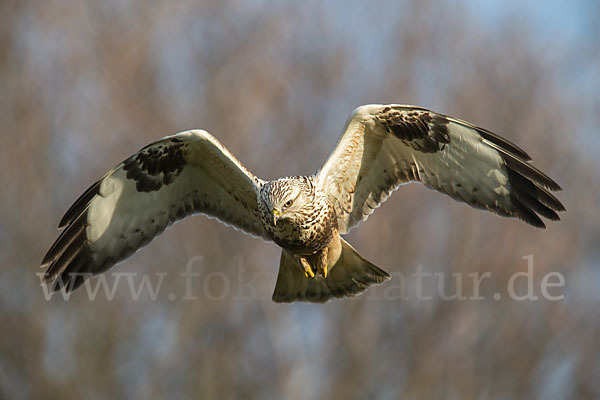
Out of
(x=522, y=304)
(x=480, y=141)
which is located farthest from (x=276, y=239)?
(x=522, y=304)

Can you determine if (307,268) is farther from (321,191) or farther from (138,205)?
(138,205)

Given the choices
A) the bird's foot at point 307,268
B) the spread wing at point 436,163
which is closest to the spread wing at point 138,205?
the bird's foot at point 307,268

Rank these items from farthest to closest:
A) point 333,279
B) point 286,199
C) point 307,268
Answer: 1. point 333,279
2. point 307,268
3. point 286,199

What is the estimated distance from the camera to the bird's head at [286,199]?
18.6ft

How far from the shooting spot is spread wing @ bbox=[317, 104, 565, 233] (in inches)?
241

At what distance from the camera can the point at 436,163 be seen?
636 cm

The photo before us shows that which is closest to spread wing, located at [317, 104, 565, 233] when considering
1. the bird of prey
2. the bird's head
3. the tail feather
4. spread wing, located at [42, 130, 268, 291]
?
the bird of prey

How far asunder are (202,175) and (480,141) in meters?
2.08

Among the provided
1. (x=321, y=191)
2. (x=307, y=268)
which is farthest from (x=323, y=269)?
(x=321, y=191)

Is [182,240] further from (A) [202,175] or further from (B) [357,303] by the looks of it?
(A) [202,175]

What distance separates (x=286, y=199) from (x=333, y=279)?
108 centimetres

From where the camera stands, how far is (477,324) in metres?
16.1

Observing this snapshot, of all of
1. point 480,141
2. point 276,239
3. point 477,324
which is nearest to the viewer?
point 276,239

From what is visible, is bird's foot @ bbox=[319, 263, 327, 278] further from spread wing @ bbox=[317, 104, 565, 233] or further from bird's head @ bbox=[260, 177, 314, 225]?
bird's head @ bbox=[260, 177, 314, 225]
